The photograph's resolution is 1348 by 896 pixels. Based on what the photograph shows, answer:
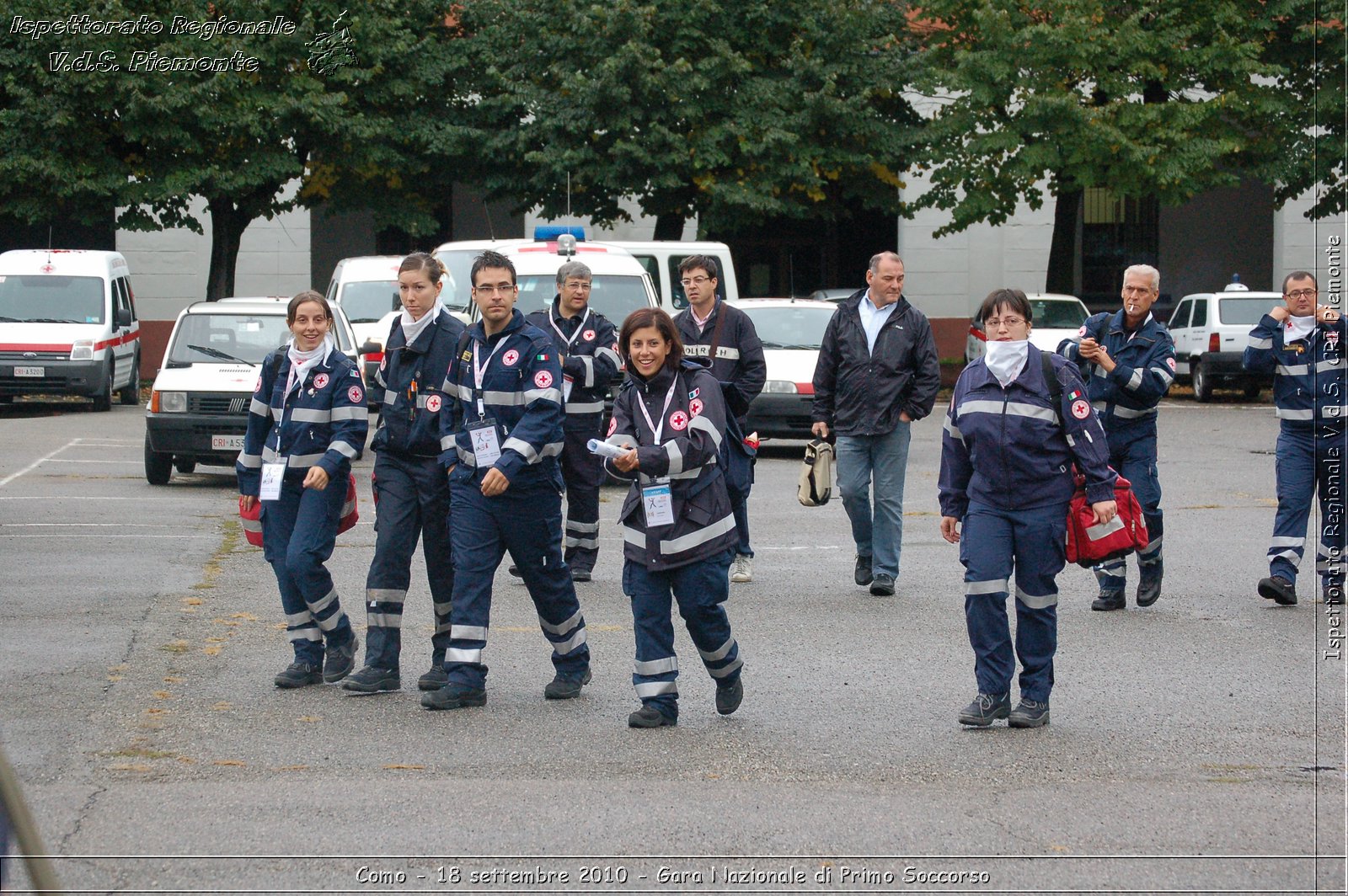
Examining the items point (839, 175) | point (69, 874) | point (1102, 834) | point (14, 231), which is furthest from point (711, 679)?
point (14, 231)

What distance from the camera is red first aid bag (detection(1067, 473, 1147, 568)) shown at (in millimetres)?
6461

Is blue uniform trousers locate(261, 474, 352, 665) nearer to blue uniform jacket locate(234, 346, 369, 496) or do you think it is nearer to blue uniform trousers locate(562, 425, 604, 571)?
blue uniform jacket locate(234, 346, 369, 496)

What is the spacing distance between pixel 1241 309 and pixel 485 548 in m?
23.4

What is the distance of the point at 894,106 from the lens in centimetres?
3200

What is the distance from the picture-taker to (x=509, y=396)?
22.4ft

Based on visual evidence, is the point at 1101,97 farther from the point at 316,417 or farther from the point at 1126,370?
the point at 316,417

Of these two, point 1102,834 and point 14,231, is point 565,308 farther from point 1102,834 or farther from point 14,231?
point 14,231

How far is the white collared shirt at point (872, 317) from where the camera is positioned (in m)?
9.76

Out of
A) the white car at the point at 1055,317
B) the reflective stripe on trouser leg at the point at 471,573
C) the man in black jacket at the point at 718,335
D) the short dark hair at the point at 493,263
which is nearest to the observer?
the reflective stripe on trouser leg at the point at 471,573

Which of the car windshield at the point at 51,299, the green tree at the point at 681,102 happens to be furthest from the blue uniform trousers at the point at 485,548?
the green tree at the point at 681,102

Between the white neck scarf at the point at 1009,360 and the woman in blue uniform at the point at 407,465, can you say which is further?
the woman in blue uniform at the point at 407,465

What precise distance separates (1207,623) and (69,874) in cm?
615

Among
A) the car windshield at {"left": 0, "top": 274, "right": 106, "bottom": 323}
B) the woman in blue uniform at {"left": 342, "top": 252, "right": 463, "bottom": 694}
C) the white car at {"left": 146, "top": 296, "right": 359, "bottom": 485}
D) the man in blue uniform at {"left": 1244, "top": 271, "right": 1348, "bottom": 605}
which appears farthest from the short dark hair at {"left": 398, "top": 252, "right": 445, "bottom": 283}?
the car windshield at {"left": 0, "top": 274, "right": 106, "bottom": 323}

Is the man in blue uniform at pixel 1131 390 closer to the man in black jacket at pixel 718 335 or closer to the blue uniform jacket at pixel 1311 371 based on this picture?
the blue uniform jacket at pixel 1311 371
